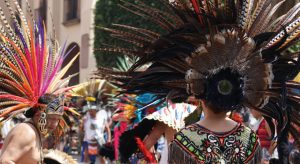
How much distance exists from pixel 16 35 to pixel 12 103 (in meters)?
0.62

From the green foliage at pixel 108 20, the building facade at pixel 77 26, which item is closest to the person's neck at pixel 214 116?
the green foliage at pixel 108 20

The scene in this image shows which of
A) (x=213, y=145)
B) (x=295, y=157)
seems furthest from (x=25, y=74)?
(x=213, y=145)

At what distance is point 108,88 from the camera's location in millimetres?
16172

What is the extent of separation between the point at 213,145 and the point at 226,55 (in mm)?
523

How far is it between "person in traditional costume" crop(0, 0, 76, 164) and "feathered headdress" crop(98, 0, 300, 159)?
162 centimetres

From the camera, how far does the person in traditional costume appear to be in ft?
16.8

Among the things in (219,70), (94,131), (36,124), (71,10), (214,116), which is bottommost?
(94,131)

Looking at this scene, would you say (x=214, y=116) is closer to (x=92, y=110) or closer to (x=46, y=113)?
(x=46, y=113)

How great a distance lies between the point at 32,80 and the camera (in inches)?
211

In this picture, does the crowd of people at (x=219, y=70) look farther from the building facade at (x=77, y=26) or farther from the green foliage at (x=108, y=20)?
the building facade at (x=77, y=26)

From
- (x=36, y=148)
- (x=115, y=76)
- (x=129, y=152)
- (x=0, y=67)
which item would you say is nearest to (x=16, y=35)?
(x=0, y=67)

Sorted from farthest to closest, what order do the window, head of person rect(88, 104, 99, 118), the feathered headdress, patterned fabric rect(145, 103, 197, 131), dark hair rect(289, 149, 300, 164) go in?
1. the window
2. head of person rect(88, 104, 99, 118)
3. patterned fabric rect(145, 103, 197, 131)
4. dark hair rect(289, 149, 300, 164)
5. the feathered headdress

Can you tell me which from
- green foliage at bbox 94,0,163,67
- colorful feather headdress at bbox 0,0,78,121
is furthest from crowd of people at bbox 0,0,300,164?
green foliage at bbox 94,0,163,67

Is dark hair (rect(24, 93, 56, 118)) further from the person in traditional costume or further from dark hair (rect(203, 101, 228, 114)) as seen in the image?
dark hair (rect(203, 101, 228, 114))
